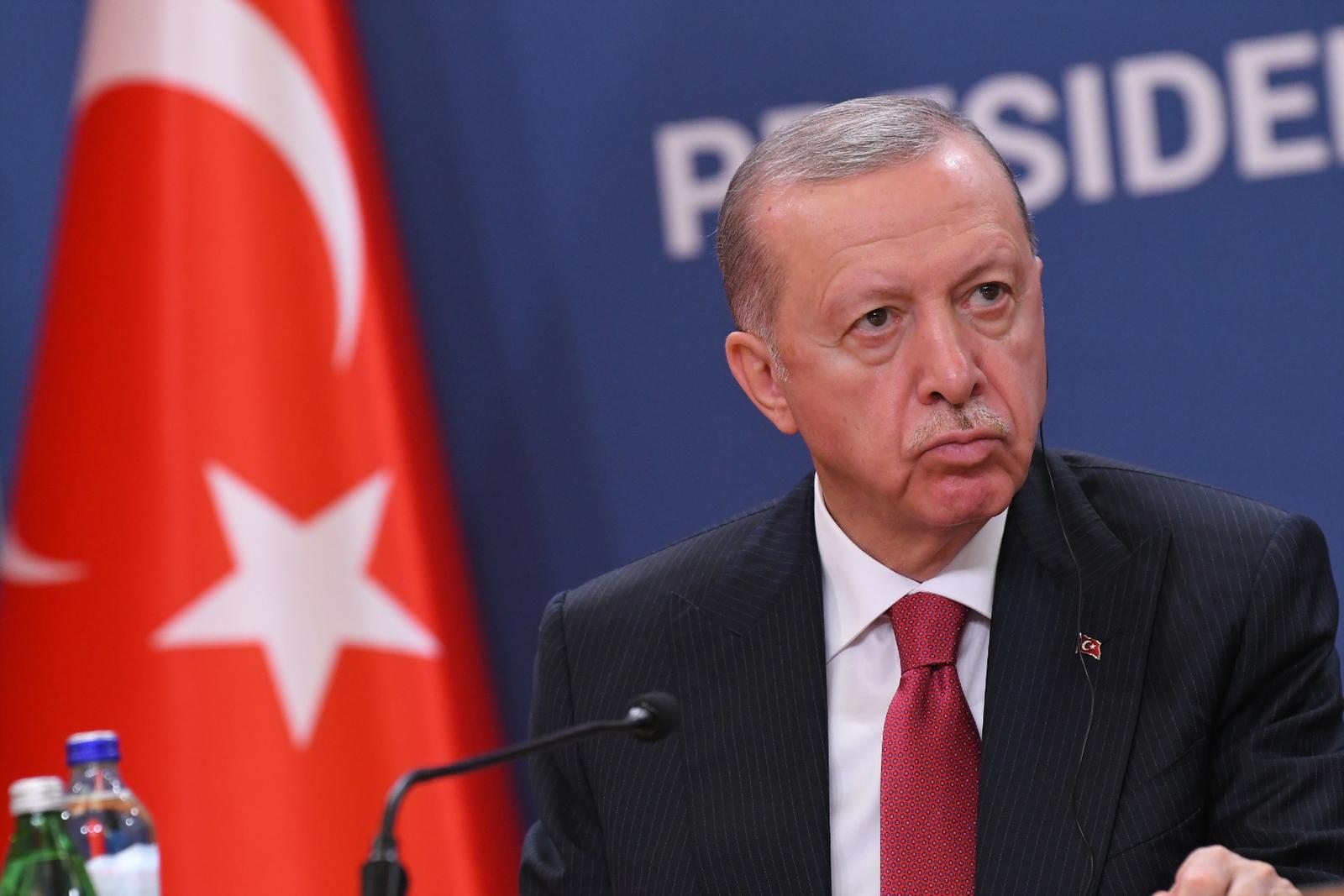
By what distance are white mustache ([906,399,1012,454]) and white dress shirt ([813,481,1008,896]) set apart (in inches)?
8.9

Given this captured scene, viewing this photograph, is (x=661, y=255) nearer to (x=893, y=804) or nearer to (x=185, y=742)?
(x=185, y=742)

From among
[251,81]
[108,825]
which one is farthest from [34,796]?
[251,81]

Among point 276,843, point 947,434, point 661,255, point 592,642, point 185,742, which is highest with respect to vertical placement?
point 661,255

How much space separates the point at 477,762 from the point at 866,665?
74 cm

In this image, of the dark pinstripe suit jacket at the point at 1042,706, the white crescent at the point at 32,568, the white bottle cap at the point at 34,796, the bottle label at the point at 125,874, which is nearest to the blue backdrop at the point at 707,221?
the white crescent at the point at 32,568

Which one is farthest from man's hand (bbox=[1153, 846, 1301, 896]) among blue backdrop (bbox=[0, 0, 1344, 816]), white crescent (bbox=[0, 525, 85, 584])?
white crescent (bbox=[0, 525, 85, 584])

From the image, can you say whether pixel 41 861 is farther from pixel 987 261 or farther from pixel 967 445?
pixel 987 261

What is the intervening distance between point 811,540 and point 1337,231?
1.27m

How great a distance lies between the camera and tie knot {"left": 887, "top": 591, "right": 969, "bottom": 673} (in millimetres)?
1938

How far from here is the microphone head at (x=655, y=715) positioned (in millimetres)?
1425

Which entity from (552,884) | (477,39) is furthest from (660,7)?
(552,884)

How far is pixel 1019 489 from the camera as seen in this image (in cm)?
209

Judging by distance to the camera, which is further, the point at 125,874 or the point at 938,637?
the point at 938,637

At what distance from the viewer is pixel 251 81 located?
116 inches
